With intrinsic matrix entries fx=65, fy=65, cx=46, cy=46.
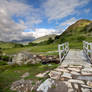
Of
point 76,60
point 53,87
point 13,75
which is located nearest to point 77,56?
point 76,60

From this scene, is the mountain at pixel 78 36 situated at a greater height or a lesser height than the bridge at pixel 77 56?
greater

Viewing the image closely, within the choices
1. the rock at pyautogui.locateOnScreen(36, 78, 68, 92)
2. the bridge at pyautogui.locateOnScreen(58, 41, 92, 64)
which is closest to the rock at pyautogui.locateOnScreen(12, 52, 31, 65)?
the bridge at pyautogui.locateOnScreen(58, 41, 92, 64)

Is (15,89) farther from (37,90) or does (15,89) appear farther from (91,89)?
(91,89)

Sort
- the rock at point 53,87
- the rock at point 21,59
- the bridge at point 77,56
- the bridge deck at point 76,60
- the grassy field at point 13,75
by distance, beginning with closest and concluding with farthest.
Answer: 1. the rock at point 53,87
2. the grassy field at point 13,75
3. the bridge deck at point 76,60
4. the bridge at point 77,56
5. the rock at point 21,59

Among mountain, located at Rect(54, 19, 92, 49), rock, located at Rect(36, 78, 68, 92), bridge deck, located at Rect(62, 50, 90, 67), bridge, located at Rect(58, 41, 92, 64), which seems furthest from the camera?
mountain, located at Rect(54, 19, 92, 49)

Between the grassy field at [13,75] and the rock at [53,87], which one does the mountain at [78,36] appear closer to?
the grassy field at [13,75]

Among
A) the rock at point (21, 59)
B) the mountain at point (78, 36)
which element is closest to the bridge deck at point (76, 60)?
the rock at point (21, 59)

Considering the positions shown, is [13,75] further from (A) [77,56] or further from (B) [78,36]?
(B) [78,36]

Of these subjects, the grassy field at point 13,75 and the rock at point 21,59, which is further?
the rock at point 21,59

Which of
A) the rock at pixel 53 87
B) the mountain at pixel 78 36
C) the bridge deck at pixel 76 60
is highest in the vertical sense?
the mountain at pixel 78 36

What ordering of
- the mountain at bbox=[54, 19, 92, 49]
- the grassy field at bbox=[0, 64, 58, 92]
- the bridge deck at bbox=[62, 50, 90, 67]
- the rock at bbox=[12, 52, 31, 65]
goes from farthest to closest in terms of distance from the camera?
the mountain at bbox=[54, 19, 92, 49]
the rock at bbox=[12, 52, 31, 65]
the bridge deck at bbox=[62, 50, 90, 67]
the grassy field at bbox=[0, 64, 58, 92]

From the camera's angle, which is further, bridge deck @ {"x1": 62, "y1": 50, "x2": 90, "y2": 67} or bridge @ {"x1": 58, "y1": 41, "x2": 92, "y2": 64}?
bridge @ {"x1": 58, "y1": 41, "x2": 92, "y2": 64}

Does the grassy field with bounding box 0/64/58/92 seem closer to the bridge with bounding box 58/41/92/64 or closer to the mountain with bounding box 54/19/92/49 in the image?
the bridge with bounding box 58/41/92/64

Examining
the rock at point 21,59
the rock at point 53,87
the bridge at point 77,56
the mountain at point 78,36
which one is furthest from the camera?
the mountain at point 78,36
